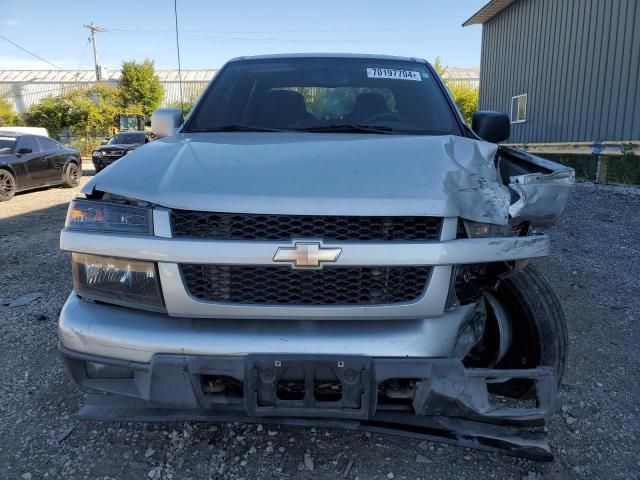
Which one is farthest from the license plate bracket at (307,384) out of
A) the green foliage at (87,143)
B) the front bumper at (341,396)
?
the green foliage at (87,143)

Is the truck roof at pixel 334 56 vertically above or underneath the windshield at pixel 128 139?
above

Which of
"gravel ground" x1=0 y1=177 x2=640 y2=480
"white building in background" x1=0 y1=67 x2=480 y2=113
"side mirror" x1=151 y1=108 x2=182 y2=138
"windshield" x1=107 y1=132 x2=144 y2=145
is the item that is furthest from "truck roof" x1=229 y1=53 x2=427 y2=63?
"white building in background" x1=0 y1=67 x2=480 y2=113

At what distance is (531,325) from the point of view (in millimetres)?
2029

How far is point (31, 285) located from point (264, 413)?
3699mm

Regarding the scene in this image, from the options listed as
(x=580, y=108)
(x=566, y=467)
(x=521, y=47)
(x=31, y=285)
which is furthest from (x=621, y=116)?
(x=31, y=285)

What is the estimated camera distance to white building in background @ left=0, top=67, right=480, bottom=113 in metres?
41.8

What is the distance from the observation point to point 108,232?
1.78 meters

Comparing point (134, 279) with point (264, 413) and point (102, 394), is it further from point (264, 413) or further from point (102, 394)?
point (264, 413)

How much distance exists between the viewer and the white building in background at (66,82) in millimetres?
41750

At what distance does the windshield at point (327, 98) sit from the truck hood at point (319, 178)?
59 cm

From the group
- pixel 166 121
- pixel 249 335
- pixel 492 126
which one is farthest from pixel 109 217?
pixel 492 126

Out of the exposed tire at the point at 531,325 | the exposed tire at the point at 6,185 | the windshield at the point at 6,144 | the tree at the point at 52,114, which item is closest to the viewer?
the exposed tire at the point at 531,325

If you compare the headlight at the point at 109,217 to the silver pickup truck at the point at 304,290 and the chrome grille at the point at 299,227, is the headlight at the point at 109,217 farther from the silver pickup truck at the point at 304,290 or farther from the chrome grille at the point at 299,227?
the chrome grille at the point at 299,227

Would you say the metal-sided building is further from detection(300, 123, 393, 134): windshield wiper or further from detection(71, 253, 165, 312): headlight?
detection(71, 253, 165, 312): headlight
